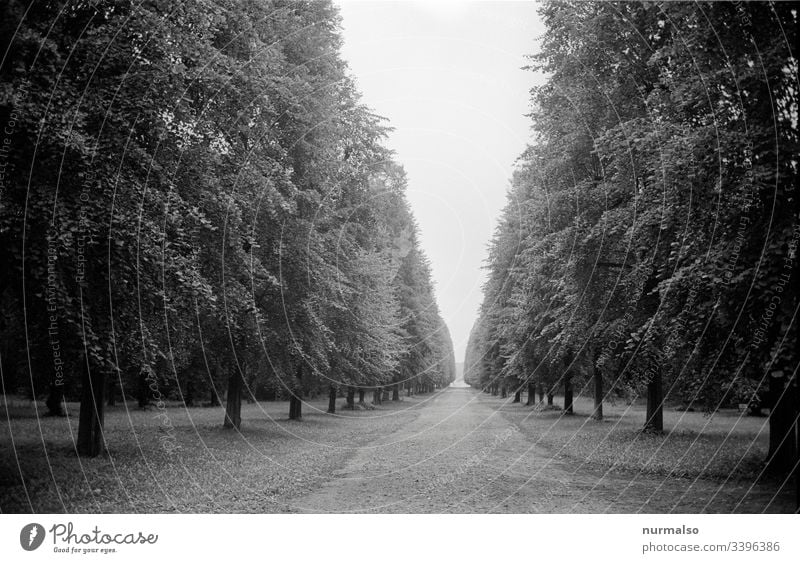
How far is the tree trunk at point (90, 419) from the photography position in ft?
50.8

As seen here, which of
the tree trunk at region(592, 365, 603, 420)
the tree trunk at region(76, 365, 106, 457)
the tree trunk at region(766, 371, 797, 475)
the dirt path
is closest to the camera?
the dirt path

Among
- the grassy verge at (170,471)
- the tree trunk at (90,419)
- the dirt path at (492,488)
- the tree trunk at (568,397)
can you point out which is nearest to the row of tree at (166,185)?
the tree trunk at (90,419)

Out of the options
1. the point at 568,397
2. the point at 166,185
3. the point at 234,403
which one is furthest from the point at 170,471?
the point at 568,397

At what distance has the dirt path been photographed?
10.5 meters

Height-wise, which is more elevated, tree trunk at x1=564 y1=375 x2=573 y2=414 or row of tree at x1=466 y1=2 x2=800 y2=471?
row of tree at x1=466 y1=2 x2=800 y2=471

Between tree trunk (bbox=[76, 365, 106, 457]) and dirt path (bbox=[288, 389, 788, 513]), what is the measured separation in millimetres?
6616

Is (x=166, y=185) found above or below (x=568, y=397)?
above

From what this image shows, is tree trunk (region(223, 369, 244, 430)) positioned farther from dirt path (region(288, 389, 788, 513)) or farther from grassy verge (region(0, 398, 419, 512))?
dirt path (region(288, 389, 788, 513))

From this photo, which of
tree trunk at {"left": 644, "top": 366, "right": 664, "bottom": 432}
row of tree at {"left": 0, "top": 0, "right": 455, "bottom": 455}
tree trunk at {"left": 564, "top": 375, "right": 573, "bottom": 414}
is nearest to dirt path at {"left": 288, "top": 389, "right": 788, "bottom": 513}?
row of tree at {"left": 0, "top": 0, "right": 455, "bottom": 455}

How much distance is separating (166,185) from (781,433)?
1557cm

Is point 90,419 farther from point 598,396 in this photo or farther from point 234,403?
point 598,396

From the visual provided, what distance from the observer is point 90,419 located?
1561cm

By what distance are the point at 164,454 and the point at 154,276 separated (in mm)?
7295
